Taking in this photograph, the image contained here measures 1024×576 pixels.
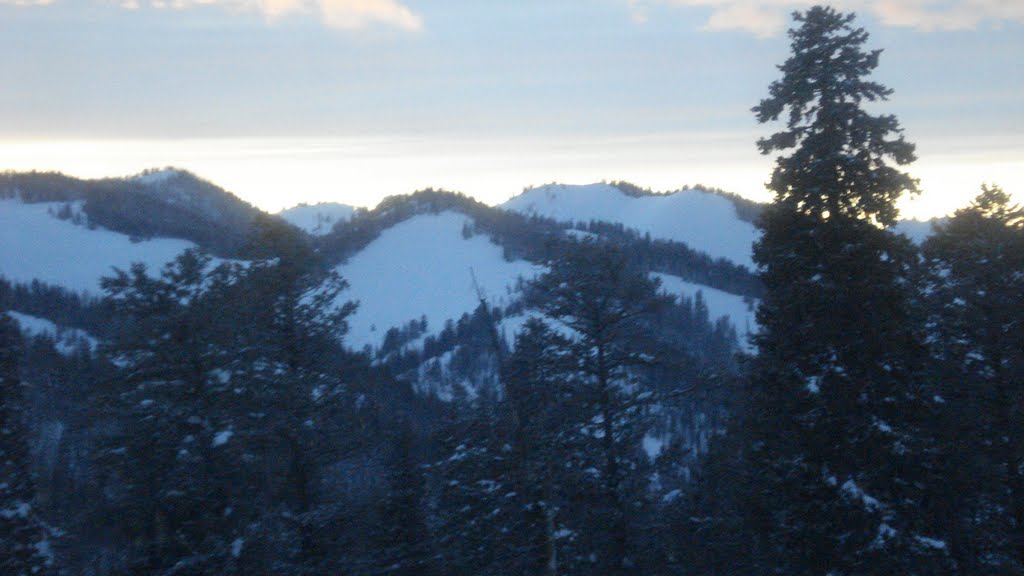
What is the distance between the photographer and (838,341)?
13.1 meters

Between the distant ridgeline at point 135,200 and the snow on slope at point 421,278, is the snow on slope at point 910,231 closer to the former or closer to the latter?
the snow on slope at point 421,278

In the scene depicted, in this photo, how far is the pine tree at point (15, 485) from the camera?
1526 centimetres

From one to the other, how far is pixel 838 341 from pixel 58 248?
137 meters

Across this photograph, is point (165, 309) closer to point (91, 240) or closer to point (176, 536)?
point (176, 536)

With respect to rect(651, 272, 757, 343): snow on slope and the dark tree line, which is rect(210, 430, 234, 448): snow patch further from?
rect(651, 272, 757, 343): snow on slope

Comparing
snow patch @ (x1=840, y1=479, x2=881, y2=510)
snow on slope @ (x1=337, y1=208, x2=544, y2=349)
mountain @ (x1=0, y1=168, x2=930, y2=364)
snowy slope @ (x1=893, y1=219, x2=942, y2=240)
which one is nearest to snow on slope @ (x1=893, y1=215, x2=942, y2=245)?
snowy slope @ (x1=893, y1=219, x2=942, y2=240)

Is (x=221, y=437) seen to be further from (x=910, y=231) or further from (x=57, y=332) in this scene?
(x=57, y=332)

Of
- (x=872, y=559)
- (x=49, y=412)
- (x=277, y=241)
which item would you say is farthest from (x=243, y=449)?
(x=49, y=412)

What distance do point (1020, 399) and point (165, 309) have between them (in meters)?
14.8

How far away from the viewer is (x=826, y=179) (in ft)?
44.5

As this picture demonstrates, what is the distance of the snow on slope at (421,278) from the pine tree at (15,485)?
368 ft

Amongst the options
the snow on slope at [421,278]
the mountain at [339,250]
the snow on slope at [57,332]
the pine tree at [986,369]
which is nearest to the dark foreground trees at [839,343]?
the pine tree at [986,369]

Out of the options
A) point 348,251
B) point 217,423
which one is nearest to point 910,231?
point 217,423

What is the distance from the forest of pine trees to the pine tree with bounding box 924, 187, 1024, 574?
5cm
